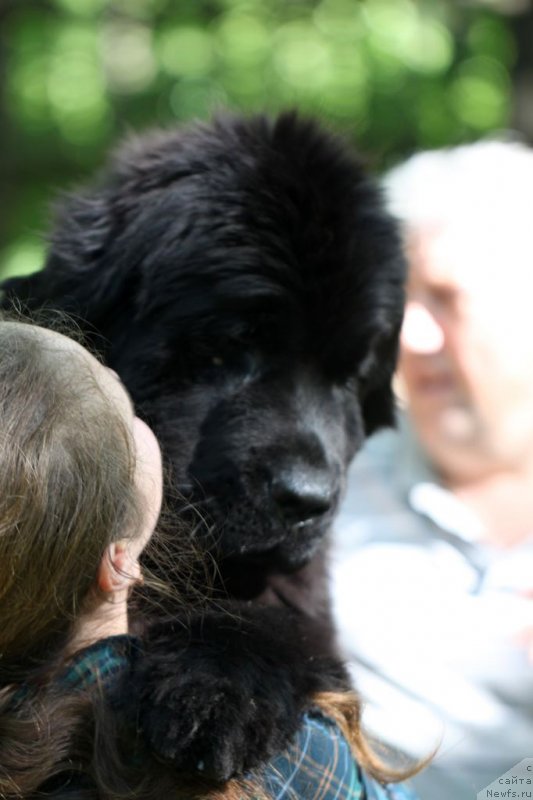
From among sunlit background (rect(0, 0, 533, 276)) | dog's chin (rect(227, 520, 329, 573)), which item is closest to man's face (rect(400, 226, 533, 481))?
dog's chin (rect(227, 520, 329, 573))

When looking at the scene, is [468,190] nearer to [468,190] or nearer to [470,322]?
[468,190]

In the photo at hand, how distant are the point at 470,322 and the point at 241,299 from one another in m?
0.78

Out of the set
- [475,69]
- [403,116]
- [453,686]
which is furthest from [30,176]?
[453,686]

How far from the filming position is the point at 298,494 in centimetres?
228

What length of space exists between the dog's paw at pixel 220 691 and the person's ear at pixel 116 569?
0.13 m

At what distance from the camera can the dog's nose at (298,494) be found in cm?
228

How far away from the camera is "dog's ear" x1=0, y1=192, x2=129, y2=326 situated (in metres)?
2.43

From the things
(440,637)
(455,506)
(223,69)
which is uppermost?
(455,506)

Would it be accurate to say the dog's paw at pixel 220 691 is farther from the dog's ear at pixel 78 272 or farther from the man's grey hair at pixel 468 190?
the man's grey hair at pixel 468 190

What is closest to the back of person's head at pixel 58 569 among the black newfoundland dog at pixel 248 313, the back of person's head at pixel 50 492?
the back of person's head at pixel 50 492

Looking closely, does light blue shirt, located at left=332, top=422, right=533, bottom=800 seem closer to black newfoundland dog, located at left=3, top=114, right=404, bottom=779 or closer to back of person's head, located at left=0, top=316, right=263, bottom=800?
black newfoundland dog, located at left=3, top=114, right=404, bottom=779

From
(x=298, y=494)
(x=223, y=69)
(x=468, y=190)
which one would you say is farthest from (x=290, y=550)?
(x=223, y=69)

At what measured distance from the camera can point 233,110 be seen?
2.73 m

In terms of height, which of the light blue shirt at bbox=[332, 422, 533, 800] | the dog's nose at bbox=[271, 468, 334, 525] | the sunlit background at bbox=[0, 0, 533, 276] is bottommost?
the sunlit background at bbox=[0, 0, 533, 276]
